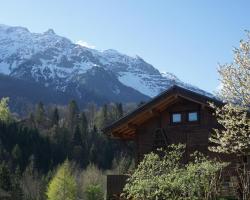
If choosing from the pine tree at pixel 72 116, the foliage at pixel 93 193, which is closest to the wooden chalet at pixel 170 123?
the foliage at pixel 93 193

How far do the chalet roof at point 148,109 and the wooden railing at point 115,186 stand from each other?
3.69 m

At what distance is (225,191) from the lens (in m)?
25.6

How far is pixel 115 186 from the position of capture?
2625 cm

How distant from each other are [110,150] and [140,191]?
10733 centimetres

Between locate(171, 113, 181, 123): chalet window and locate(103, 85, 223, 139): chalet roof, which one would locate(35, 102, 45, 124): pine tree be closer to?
locate(103, 85, 223, 139): chalet roof

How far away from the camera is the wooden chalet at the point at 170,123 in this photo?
28266mm

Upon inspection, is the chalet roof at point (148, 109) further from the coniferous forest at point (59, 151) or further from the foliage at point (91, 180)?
the coniferous forest at point (59, 151)

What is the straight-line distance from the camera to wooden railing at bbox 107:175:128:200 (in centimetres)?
2609

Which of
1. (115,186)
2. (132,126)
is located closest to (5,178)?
(132,126)

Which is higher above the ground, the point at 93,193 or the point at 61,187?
the point at 61,187

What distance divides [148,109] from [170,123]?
1.61 metres

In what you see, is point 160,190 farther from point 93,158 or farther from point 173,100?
point 93,158

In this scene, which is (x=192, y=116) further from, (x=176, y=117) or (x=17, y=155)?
(x=17, y=155)

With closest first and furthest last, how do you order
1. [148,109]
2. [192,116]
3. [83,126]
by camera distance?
1. [148,109]
2. [192,116]
3. [83,126]
